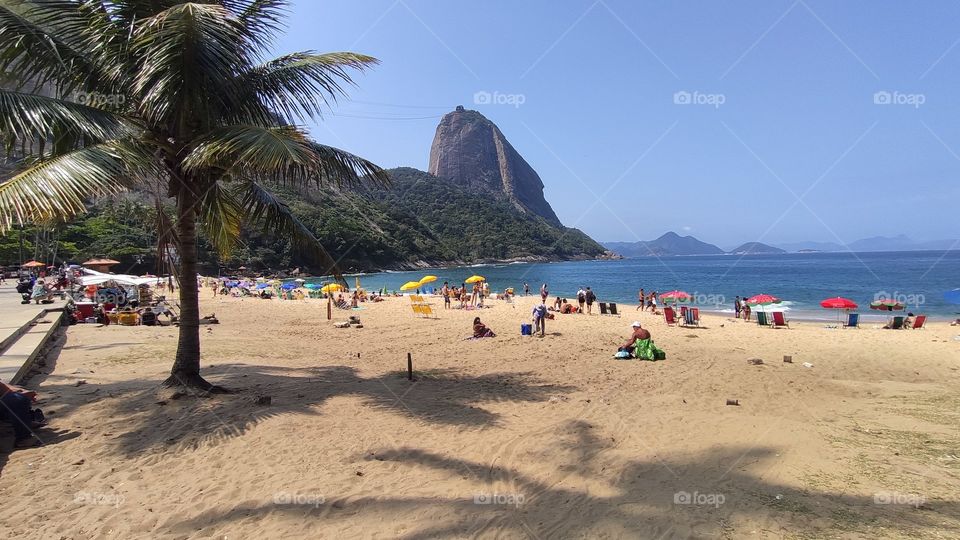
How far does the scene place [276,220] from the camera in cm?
738

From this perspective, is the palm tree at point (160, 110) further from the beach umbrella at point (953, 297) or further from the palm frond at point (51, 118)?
the beach umbrella at point (953, 297)

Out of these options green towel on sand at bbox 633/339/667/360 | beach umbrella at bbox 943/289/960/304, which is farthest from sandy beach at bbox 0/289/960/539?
beach umbrella at bbox 943/289/960/304

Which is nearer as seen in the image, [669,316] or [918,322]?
[918,322]

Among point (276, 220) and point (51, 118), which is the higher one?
point (51, 118)

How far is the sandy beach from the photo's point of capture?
3564 mm

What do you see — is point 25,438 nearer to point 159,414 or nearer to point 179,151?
point 159,414

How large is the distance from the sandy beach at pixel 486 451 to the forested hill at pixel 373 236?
3.21 metres

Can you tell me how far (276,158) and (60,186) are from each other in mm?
1836

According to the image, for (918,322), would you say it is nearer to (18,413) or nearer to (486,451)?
(486,451)

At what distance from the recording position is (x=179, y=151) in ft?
19.0

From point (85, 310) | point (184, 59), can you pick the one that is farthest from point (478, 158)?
point (184, 59)

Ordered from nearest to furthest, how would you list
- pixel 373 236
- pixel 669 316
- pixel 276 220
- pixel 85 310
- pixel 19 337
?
pixel 276 220 < pixel 19 337 < pixel 85 310 < pixel 669 316 < pixel 373 236

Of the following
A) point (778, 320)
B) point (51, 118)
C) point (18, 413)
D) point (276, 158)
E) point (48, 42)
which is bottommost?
point (778, 320)

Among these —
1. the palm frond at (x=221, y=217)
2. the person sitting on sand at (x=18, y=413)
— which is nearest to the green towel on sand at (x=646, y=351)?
the palm frond at (x=221, y=217)
